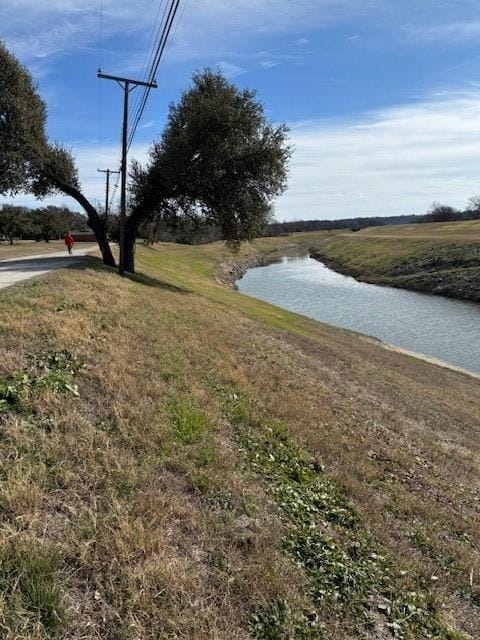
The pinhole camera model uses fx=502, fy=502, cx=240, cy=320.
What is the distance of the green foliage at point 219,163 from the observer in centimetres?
2269

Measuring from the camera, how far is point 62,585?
12.1ft

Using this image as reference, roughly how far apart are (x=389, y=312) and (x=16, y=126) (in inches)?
1199

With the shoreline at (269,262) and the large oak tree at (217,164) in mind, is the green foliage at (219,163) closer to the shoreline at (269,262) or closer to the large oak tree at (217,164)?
the large oak tree at (217,164)

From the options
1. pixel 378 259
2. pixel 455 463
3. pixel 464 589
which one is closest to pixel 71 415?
pixel 464 589

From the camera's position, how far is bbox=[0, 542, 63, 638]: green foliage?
3332 millimetres

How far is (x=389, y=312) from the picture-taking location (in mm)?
41438

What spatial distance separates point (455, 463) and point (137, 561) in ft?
26.5

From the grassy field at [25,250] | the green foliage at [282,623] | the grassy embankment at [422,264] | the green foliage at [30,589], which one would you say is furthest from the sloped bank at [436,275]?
the green foliage at [30,589]

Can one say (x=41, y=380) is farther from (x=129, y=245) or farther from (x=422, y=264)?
(x=422, y=264)

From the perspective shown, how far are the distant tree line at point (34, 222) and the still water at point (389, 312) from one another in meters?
39.3

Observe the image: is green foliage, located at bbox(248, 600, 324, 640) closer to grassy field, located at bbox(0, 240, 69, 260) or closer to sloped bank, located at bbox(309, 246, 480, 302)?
grassy field, located at bbox(0, 240, 69, 260)

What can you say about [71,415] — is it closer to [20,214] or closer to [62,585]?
[62,585]

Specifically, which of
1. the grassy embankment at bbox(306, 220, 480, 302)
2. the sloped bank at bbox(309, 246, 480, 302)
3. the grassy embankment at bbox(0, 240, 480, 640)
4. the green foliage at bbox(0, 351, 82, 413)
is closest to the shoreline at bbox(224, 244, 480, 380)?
the grassy embankment at bbox(306, 220, 480, 302)

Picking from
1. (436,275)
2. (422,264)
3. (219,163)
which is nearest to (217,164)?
(219,163)
